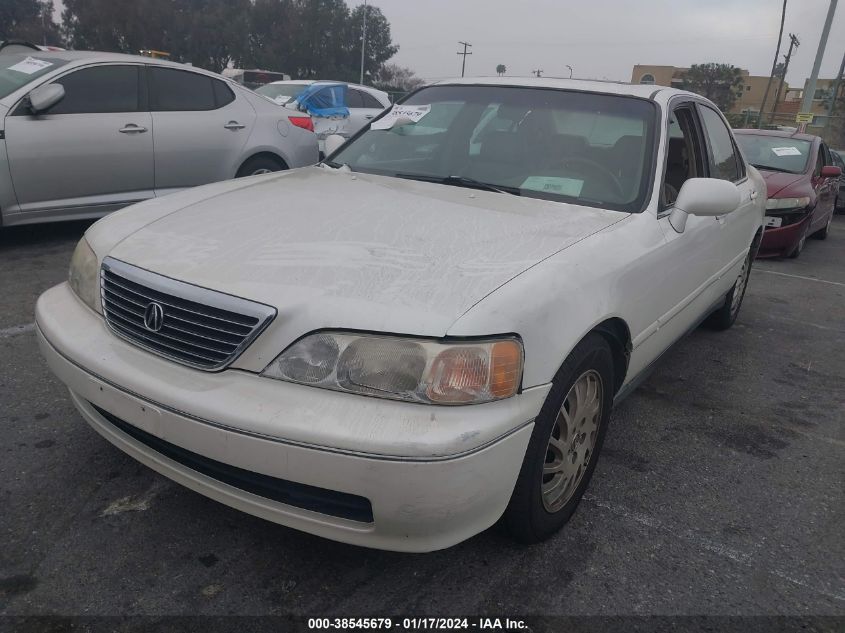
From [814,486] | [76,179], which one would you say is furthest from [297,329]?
[76,179]

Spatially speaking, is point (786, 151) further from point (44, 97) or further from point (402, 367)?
point (402, 367)

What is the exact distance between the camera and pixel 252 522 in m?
2.39

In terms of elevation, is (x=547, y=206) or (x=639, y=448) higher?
(x=547, y=206)

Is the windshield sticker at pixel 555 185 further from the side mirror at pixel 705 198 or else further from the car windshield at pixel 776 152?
the car windshield at pixel 776 152

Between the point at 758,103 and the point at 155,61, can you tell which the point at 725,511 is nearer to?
the point at 155,61

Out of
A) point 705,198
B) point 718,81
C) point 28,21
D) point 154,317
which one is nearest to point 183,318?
point 154,317

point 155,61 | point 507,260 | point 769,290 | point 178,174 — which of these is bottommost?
point 769,290

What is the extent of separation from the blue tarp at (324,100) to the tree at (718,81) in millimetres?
55345

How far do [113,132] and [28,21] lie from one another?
58.1 m

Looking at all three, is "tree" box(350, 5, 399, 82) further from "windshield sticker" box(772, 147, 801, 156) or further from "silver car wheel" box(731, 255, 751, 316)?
"silver car wheel" box(731, 255, 751, 316)

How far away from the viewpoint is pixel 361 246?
2.19m

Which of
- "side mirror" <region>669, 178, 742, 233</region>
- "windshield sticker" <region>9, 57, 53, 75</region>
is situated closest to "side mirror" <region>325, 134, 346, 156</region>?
"side mirror" <region>669, 178, 742, 233</region>

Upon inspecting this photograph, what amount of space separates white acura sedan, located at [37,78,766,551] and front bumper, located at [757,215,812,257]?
18.9 feet

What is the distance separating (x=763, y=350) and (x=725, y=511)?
242 centimetres
